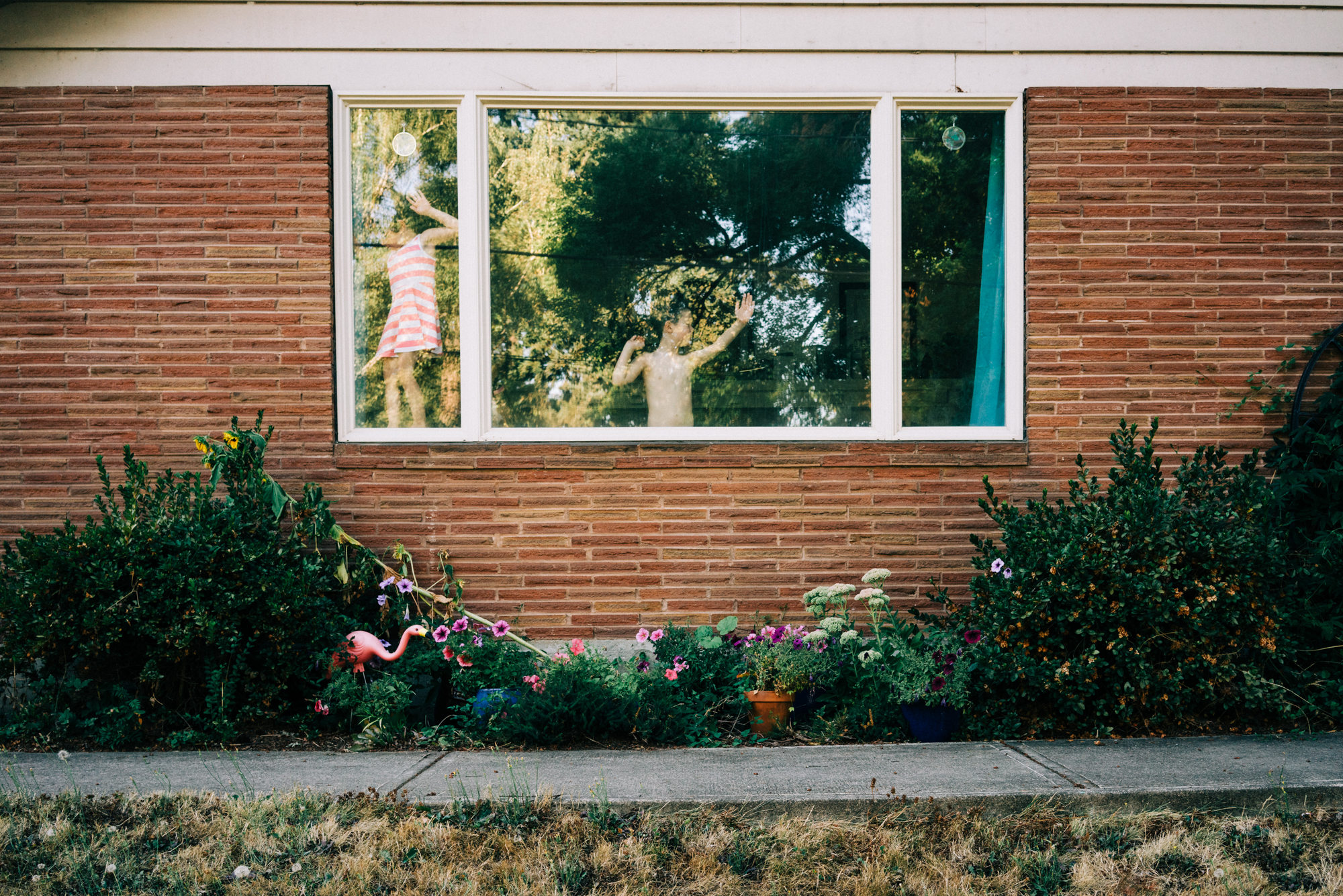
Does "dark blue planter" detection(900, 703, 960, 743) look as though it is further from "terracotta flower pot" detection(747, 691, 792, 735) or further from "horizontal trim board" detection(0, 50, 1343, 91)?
"horizontal trim board" detection(0, 50, 1343, 91)

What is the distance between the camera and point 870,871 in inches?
105

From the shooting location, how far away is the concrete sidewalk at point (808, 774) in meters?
3.09

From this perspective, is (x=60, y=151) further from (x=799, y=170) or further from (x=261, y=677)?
(x=799, y=170)

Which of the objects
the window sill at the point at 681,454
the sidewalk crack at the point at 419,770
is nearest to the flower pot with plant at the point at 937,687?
the window sill at the point at 681,454

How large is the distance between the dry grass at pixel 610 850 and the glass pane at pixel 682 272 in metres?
2.54

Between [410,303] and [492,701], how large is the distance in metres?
2.33

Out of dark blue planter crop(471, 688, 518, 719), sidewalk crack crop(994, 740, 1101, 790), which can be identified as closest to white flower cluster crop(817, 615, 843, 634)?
sidewalk crack crop(994, 740, 1101, 790)

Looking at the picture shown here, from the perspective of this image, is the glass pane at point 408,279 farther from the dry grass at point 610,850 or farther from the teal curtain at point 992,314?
the teal curtain at point 992,314

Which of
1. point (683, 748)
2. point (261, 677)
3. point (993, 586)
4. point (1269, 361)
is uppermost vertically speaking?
point (1269, 361)

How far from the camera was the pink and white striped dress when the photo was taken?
505 centimetres

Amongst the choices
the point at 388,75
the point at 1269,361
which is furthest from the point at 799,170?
the point at 1269,361

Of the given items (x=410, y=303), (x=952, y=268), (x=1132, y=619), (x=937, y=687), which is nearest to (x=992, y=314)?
(x=952, y=268)

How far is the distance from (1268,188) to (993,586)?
296cm

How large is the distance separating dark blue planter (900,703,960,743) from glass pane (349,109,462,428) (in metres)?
2.90
